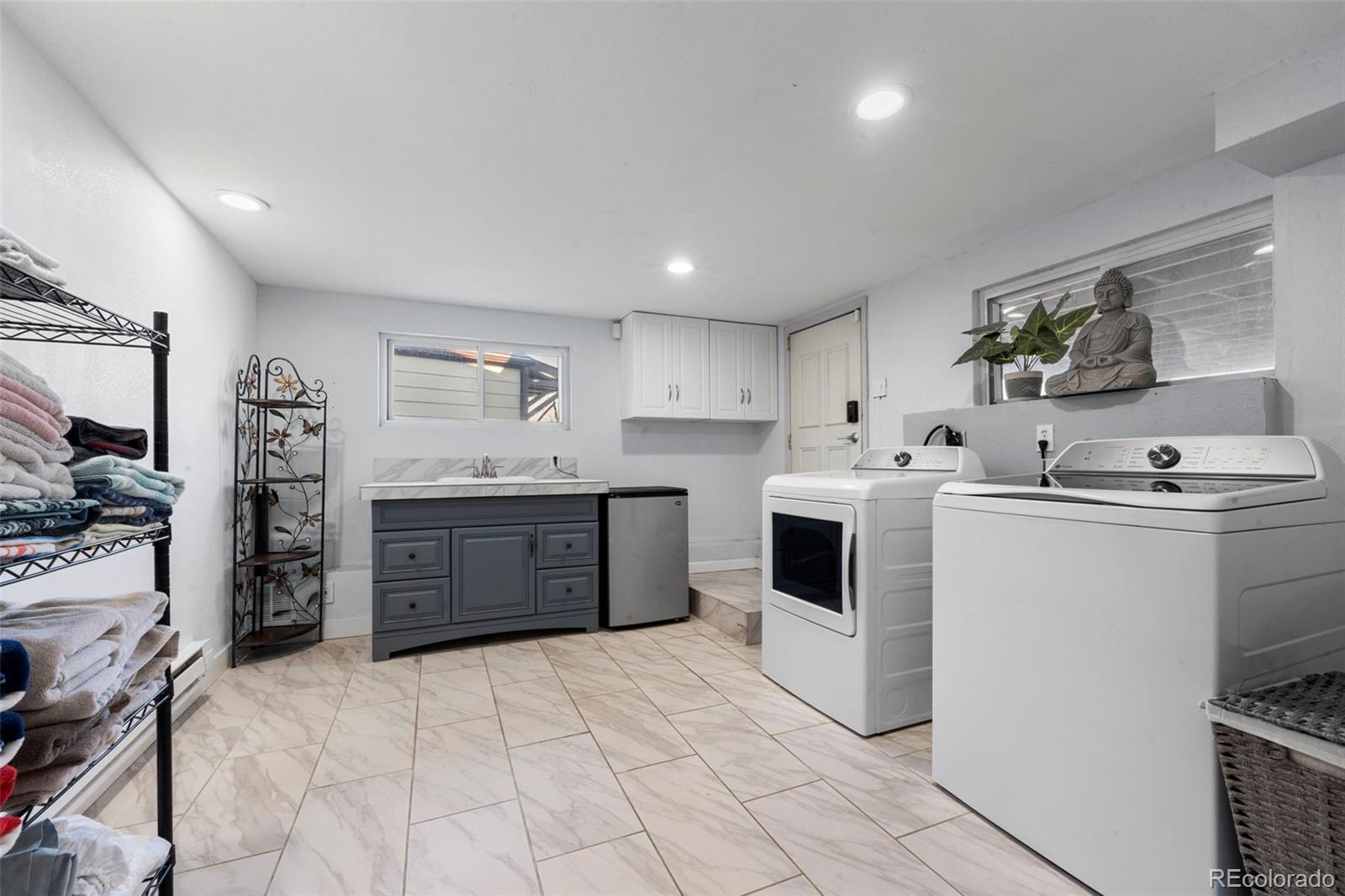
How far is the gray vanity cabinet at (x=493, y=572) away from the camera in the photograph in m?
3.27

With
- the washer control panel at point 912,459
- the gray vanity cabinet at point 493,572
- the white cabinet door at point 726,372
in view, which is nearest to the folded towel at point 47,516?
the gray vanity cabinet at point 493,572

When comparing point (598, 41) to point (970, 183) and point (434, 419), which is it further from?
point (434, 419)

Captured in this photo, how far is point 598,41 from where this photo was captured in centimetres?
148

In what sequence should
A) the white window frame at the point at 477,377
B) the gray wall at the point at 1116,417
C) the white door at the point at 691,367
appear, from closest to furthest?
1. the gray wall at the point at 1116,417
2. the white window frame at the point at 477,377
3. the white door at the point at 691,367

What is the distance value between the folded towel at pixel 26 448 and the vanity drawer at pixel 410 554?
7.41ft

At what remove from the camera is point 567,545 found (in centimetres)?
352

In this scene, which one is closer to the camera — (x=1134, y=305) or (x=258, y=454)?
(x=1134, y=305)

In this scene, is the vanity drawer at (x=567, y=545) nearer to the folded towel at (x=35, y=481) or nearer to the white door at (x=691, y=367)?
the white door at (x=691, y=367)

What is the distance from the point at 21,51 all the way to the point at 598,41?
4.90ft

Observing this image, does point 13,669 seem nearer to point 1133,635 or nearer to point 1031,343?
point 1133,635

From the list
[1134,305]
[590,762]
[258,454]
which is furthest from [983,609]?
[258,454]

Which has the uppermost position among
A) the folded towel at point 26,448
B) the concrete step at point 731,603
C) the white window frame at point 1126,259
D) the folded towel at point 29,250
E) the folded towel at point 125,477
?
the white window frame at point 1126,259

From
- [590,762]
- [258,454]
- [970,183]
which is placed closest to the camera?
[590,762]

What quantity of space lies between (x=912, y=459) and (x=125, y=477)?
266cm
